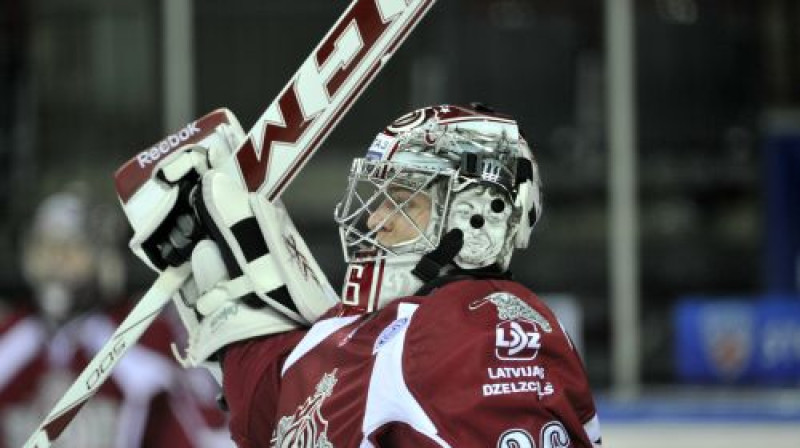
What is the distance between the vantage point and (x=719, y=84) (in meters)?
7.27

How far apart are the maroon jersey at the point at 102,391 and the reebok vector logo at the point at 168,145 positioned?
1.03 meters

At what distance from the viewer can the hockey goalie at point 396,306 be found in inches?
92.4

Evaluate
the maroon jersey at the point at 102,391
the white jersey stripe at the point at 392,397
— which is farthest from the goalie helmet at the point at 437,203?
the maroon jersey at the point at 102,391

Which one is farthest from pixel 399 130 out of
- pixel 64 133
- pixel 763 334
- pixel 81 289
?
pixel 64 133

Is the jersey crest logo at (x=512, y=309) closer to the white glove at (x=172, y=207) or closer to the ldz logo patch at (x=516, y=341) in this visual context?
the ldz logo patch at (x=516, y=341)

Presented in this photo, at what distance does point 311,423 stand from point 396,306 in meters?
0.19

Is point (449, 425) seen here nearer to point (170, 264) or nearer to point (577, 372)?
point (577, 372)

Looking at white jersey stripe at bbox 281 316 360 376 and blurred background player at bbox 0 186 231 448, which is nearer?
white jersey stripe at bbox 281 316 360 376

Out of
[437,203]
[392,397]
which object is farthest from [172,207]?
[392,397]

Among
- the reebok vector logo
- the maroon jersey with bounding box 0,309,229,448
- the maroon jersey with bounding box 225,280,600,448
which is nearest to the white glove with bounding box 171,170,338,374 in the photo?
the reebok vector logo

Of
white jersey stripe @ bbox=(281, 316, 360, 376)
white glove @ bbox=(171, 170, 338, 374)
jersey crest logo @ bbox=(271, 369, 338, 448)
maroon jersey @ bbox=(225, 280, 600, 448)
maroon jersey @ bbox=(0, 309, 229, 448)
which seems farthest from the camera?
maroon jersey @ bbox=(0, 309, 229, 448)

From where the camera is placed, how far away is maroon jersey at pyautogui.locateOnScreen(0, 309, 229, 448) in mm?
4016

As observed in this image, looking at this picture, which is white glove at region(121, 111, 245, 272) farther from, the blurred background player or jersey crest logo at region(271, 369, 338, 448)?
the blurred background player

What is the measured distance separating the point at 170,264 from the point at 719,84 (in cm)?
467
